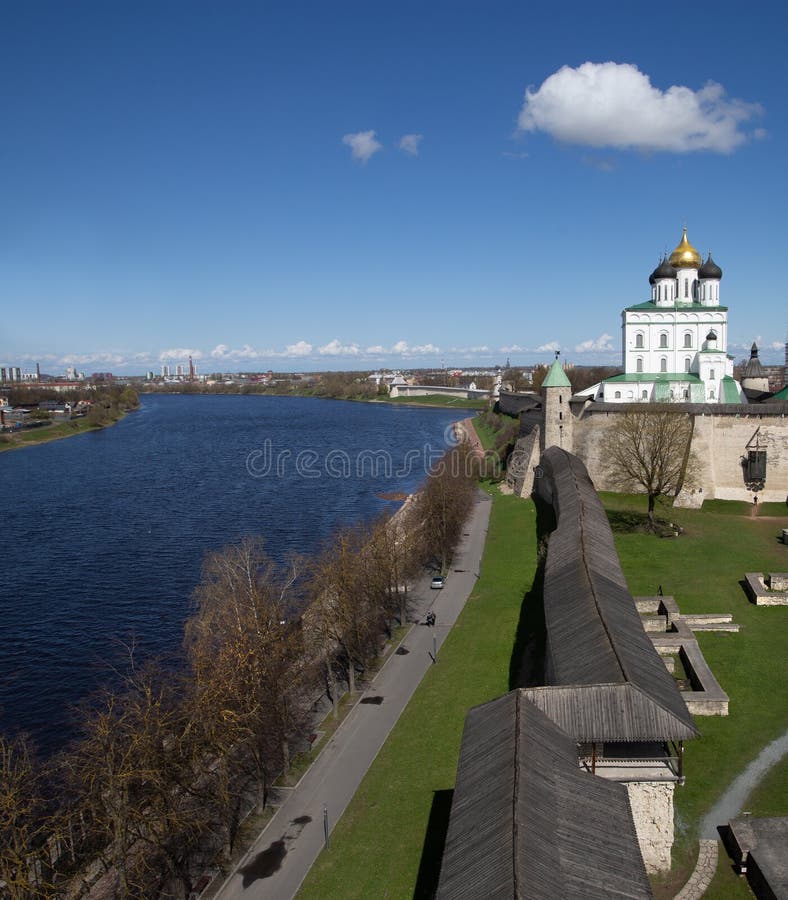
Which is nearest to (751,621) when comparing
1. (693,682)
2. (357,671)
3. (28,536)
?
(693,682)

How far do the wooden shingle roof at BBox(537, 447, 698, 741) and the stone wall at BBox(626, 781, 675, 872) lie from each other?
2.54 ft

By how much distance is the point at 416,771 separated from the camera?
13.5 metres

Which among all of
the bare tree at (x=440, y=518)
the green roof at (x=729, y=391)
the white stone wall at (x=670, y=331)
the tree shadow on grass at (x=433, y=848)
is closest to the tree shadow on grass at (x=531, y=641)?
the bare tree at (x=440, y=518)

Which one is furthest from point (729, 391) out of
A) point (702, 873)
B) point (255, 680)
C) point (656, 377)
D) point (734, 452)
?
point (255, 680)

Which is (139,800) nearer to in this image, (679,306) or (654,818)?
(654,818)

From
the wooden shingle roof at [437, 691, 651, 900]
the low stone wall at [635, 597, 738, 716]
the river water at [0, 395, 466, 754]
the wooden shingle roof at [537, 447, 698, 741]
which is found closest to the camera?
the wooden shingle roof at [437, 691, 651, 900]

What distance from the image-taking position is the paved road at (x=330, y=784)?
1110cm

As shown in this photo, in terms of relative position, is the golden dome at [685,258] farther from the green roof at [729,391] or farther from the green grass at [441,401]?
the green grass at [441,401]

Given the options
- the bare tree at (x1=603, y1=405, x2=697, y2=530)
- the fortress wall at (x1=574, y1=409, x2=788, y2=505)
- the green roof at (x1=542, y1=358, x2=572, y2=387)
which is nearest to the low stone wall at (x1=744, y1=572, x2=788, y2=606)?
the bare tree at (x1=603, y1=405, x2=697, y2=530)

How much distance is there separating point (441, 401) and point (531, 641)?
107577 mm

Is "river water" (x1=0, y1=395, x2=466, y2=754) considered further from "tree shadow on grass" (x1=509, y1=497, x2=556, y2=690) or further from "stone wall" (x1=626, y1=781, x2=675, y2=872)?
"stone wall" (x1=626, y1=781, x2=675, y2=872)

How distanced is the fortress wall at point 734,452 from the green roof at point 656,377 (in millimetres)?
5647

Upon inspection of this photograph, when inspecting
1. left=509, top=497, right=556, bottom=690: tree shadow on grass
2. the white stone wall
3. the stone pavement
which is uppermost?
the white stone wall

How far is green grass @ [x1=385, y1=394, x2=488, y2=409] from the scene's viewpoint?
116500 millimetres
